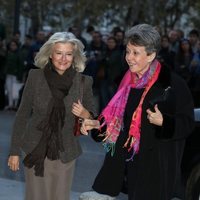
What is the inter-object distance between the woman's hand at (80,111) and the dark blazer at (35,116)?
0.07m

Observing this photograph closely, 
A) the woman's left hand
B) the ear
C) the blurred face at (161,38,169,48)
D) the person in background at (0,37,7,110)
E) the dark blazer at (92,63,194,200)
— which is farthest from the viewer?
the person in background at (0,37,7,110)

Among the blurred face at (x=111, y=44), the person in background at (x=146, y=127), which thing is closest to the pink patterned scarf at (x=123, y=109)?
the person in background at (x=146, y=127)

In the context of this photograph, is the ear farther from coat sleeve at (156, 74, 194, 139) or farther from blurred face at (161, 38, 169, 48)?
blurred face at (161, 38, 169, 48)

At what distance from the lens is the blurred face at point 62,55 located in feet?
17.4

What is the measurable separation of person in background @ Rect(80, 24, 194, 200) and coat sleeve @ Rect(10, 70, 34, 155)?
2.32 feet

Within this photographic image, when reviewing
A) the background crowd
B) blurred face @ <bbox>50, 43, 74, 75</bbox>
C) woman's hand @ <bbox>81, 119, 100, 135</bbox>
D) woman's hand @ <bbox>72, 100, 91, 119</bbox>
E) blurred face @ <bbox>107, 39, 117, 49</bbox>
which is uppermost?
blurred face @ <bbox>50, 43, 74, 75</bbox>

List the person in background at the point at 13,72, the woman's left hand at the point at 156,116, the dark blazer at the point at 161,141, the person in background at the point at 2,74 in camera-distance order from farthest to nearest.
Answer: the person in background at the point at 2,74, the person in background at the point at 13,72, the dark blazer at the point at 161,141, the woman's left hand at the point at 156,116

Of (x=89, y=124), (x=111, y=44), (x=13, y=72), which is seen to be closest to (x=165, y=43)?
(x=111, y=44)

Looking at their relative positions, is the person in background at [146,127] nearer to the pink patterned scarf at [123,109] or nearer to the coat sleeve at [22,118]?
the pink patterned scarf at [123,109]

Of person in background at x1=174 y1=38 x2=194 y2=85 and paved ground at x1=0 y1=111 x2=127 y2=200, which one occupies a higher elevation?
person in background at x1=174 y1=38 x2=194 y2=85

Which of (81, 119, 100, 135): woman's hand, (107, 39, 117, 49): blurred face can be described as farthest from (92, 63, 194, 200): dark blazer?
(107, 39, 117, 49): blurred face

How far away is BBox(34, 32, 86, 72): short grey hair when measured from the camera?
532 cm

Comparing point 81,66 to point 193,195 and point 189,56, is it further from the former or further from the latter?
point 189,56

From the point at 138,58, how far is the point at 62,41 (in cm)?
69
